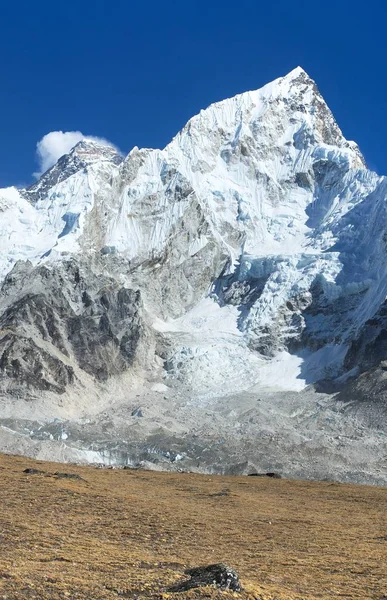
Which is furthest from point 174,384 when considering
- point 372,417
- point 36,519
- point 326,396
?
point 36,519

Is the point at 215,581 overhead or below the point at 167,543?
below

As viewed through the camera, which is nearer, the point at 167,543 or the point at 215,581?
the point at 215,581

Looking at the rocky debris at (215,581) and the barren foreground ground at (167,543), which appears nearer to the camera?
the rocky debris at (215,581)

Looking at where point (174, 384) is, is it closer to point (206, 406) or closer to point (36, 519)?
point (206, 406)

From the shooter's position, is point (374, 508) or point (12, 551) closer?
point (12, 551)

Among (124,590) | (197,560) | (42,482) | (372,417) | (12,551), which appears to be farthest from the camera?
(372,417)
